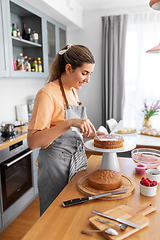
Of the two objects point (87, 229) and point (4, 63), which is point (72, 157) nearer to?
point (87, 229)

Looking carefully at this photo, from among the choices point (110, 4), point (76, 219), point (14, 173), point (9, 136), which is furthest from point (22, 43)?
point (76, 219)

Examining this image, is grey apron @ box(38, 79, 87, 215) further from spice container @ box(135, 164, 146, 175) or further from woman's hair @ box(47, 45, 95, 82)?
spice container @ box(135, 164, 146, 175)

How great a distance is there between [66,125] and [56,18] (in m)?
2.73

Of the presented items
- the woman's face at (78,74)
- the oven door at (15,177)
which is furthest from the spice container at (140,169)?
the oven door at (15,177)

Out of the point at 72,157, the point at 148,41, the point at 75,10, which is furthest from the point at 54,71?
the point at 148,41

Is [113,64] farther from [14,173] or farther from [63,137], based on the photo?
[63,137]

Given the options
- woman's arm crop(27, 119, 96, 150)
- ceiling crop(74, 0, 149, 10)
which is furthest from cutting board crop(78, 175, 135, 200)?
ceiling crop(74, 0, 149, 10)

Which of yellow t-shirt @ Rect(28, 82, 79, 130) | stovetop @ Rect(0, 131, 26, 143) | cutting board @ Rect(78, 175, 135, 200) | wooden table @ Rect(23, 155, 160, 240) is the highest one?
yellow t-shirt @ Rect(28, 82, 79, 130)

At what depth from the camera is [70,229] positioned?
0.87m

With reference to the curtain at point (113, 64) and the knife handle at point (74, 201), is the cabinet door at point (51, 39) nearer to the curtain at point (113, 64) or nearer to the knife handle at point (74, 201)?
the curtain at point (113, 64)

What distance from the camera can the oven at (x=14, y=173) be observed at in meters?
2.13

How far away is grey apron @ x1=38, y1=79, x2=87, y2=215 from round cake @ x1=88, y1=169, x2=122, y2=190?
0.78 ft

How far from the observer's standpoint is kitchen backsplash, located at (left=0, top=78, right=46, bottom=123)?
2816mm

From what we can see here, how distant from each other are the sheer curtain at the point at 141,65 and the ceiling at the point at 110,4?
0.19m
